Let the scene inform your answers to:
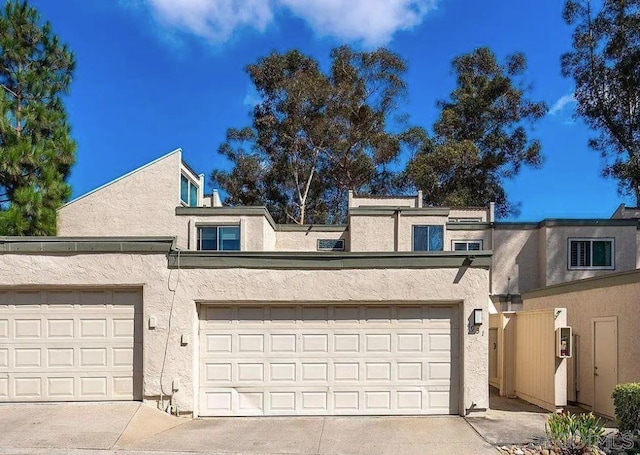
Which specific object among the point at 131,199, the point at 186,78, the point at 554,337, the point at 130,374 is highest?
the point at 186,78

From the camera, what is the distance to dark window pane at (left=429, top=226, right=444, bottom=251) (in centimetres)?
1964

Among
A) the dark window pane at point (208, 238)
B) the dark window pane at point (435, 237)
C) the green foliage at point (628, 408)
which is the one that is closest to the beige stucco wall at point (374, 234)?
the dark window pane at point (435, 237)

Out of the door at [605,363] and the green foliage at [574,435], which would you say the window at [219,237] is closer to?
the door at [605,363]

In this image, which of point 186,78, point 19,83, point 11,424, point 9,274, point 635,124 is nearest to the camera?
point 11,424

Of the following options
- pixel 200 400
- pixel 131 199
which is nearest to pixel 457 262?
pixel 200 400

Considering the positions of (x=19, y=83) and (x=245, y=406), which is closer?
(x=245, y=406)

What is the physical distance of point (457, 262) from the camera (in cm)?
905

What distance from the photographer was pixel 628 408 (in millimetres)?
7051

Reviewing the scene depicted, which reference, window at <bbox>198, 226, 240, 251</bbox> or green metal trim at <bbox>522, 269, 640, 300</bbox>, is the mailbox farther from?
window at <bbox>198, 226, 240, 251</bbox>

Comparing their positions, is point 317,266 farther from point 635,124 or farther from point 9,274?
point 635,124

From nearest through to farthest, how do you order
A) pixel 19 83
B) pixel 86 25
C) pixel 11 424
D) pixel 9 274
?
1. pixel 11 424
2. pixel 9 274
3. pixel 86 25
4. pixel 19 83

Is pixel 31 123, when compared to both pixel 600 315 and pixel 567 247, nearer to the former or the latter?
pixel 600 315

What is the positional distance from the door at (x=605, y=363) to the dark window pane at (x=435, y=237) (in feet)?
33.0

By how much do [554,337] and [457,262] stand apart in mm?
2510
